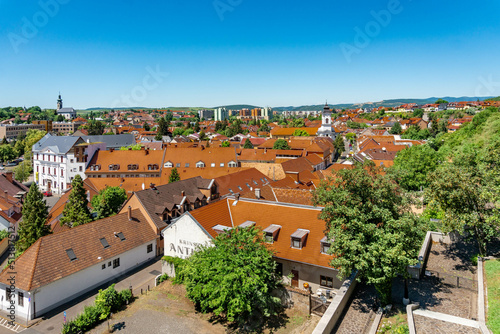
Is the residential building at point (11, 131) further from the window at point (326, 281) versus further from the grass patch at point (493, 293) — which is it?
the grass patch at point (493, 293)

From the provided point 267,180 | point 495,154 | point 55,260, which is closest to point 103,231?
point 55,260

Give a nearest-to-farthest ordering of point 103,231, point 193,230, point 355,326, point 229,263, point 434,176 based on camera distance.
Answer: point 355,326
point 229,263
point 434,176
point 193,230
point 103,231

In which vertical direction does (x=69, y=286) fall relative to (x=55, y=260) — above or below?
below

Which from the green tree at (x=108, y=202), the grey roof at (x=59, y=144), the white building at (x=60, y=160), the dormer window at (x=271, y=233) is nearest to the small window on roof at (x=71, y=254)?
the green tree at (x=108, y=202)

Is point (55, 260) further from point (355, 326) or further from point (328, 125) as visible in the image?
point (328, 125)

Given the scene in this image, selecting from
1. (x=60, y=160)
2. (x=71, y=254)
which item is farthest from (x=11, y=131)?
(x=71, y=254)

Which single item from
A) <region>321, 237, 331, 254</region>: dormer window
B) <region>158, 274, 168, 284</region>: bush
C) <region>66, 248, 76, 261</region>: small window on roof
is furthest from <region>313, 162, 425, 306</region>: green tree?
<region>66, 248, 76, 261</region>: small window on roof
